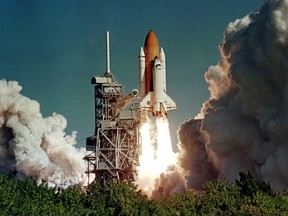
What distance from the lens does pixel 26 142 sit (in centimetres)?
11450

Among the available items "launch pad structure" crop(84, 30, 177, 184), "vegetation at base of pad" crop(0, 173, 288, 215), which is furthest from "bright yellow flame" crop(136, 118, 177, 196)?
"vegetation at base of pad" crop(0, 173, 288, 215)

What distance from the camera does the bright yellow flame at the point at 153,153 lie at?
282ft

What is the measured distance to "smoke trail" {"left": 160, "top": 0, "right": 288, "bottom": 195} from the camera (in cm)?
7281

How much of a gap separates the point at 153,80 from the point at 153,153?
8.08 metres

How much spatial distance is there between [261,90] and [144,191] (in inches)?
716

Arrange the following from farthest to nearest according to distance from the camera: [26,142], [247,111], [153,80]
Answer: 1. [26,142]
2. [153,80]
3. [247,111]

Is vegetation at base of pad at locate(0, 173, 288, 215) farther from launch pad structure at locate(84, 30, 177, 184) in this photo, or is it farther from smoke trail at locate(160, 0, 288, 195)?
launch pad structure at locate(84, 30, 177, 184)

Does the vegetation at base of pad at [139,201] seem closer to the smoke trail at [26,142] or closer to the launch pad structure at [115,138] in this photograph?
the launch pad structure at [115,138]

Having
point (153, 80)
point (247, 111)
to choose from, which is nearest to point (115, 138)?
point (153, 80)

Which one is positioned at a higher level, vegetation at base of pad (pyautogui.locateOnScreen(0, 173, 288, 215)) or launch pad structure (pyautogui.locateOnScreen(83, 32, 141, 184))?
launch pad structure (pyautogui.locateOnScreen(83, 32, 141, 184))

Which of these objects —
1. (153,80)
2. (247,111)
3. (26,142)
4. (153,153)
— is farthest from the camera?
(26,142)

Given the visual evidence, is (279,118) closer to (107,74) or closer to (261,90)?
(261,90)

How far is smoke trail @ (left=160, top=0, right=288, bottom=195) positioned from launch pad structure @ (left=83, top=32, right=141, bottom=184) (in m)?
5.72

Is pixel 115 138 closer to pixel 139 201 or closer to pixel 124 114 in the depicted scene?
pixel 124 114
